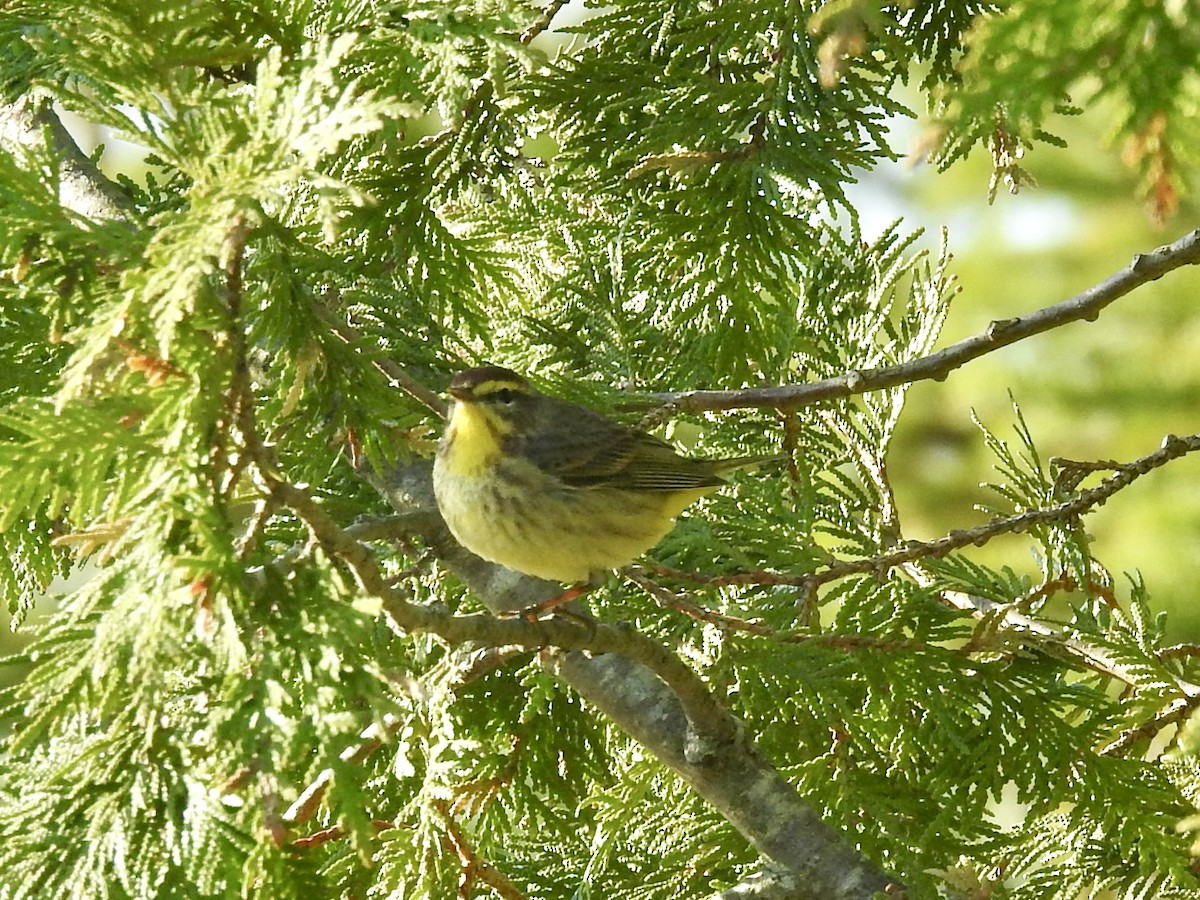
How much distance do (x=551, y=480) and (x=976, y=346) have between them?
129 cm

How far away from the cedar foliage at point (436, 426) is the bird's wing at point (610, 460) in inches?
5.1

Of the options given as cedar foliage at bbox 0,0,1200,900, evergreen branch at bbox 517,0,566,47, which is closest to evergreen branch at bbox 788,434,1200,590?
cedar foliage at bbox 0,0,1200,900

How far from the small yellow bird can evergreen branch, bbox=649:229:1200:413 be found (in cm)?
41

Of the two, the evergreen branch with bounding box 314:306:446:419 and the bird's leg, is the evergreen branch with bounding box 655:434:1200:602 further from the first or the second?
the evergreen branch with bounding box 314:306:446:419

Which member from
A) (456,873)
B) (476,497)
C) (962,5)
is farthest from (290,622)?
(962,5)

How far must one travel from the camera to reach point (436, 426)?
3230mm

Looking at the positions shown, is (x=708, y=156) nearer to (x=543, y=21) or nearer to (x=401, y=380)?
(x=543, y=21)

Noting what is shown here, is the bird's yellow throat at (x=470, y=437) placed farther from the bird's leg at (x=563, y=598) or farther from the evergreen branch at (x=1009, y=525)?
the evergreen branch at (x=1009, y=525)

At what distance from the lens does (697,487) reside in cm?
359

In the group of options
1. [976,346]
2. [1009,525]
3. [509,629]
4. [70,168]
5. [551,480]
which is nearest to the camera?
[509,629]

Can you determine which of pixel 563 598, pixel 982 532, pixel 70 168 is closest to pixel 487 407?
pixel 563 598

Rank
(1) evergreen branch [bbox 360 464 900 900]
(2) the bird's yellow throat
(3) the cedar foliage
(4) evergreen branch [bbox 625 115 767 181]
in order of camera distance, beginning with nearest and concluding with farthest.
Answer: (3) the cedar foliage < (1) evergreen branch [bbox 360 464 900 900] < (4) evergreen branch [bbox 625 115 767 181] < (2) the bird's yellow throat

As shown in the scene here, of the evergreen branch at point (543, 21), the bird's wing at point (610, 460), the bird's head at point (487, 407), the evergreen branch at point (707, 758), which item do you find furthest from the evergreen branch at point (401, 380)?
the evergreen branch at point (543, 21)

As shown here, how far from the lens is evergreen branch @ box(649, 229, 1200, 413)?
2.60 meters
